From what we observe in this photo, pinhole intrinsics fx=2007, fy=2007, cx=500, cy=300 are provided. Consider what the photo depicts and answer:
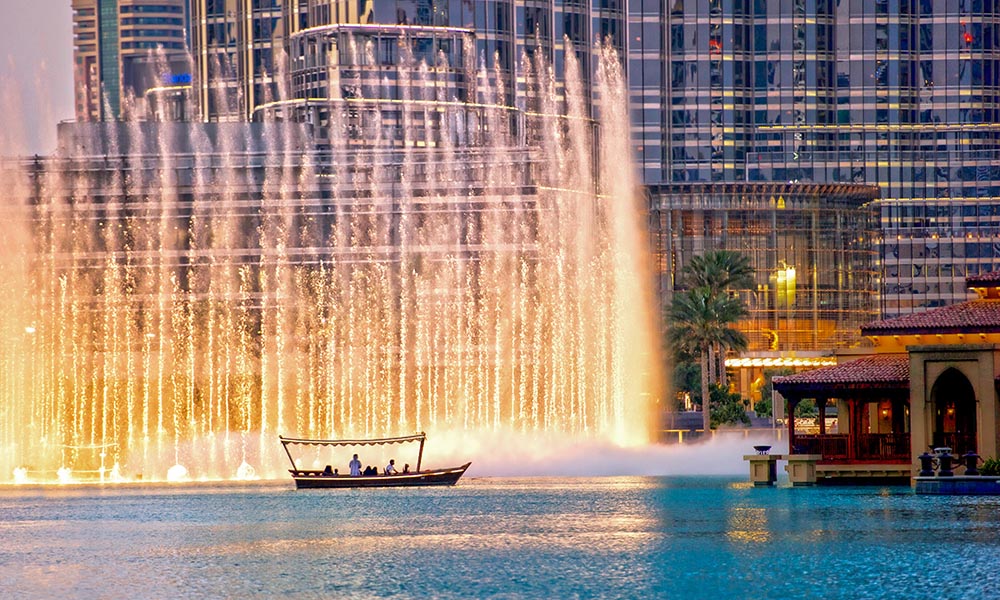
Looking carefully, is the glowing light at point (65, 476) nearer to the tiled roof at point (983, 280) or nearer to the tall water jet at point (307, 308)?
the tall water jet at point (307, 308)

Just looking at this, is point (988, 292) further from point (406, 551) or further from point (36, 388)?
point (36, 388)

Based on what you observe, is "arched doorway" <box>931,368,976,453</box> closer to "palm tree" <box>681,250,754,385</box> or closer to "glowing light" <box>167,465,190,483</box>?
"glowing light" <box>167,465,190,483</box>

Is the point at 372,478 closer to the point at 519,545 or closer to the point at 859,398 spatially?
the point at 859,398

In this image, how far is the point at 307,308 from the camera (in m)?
125

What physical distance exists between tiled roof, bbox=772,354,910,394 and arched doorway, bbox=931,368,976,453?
1.55 meters

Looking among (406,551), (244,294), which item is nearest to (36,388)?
(244,294)

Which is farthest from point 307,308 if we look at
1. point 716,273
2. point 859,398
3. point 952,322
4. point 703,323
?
point 952,322

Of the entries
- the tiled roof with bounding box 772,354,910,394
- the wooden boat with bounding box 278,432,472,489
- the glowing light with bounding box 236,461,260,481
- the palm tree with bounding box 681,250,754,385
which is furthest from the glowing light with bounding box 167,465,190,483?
the palm tree with bounding box 681,250,754,385

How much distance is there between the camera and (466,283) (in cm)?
11969

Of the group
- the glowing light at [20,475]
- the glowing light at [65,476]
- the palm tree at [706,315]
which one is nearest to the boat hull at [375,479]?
the glowing light at [65,476]

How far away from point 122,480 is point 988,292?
48529mm

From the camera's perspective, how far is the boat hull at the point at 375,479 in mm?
83750

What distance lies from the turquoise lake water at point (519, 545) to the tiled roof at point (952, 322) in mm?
6113

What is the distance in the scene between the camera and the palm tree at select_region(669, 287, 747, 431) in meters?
131
